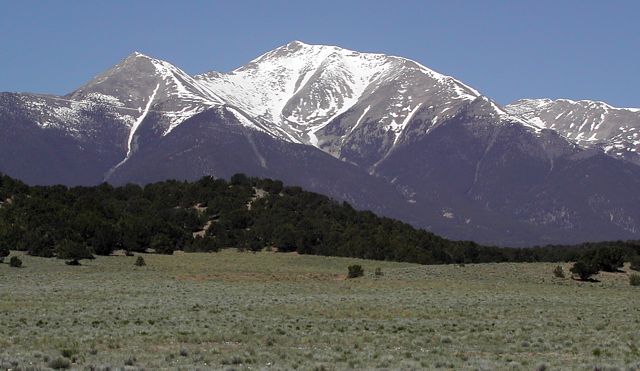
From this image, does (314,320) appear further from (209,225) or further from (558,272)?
(209,225)

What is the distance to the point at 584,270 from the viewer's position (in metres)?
64.3

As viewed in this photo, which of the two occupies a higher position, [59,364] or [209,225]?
[209,225]

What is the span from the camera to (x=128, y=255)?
276 ft

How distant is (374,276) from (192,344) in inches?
1572

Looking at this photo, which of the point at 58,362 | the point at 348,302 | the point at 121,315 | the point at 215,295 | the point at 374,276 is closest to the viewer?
the point at 58,362

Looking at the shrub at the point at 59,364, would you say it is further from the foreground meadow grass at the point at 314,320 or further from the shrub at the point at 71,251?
the shrub at the point at 71,251

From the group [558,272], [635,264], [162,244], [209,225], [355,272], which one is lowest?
[355,272]

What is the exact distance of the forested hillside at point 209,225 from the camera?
277 feet

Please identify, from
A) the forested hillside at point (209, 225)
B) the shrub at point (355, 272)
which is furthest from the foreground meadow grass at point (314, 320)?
the forested hillside at point (209, 225)

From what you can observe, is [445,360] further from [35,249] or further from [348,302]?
[35,249]

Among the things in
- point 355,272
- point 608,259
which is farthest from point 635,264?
point 355,272

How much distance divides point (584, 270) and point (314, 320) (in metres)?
33.2

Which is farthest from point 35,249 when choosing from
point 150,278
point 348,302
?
point 348,302

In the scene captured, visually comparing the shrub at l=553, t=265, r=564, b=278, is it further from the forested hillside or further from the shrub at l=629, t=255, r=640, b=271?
the forested hillside
